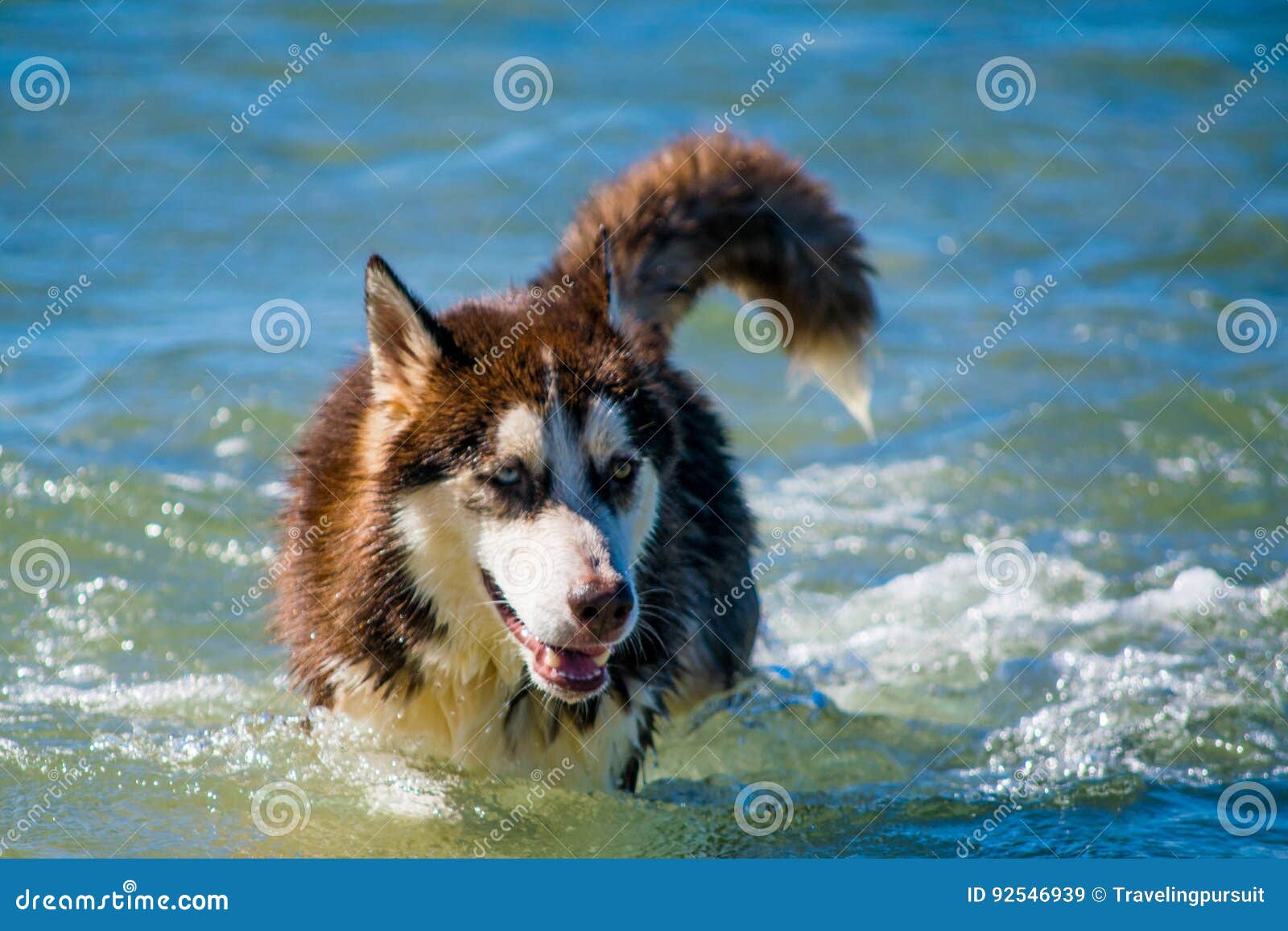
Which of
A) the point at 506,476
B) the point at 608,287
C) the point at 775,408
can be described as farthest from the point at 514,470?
the point at 775,408

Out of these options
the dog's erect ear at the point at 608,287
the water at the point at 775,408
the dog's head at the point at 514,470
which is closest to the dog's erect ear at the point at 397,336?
the dog's head at the point at 514,470

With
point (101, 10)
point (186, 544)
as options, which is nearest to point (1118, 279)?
point (186, 544)

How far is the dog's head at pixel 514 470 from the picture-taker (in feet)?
13.7

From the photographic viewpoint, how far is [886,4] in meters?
17.1

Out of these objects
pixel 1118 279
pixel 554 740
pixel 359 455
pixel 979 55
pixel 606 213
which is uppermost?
pixel 979 55

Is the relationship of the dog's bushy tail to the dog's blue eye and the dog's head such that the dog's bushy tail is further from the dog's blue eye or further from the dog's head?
the dog's blue eye

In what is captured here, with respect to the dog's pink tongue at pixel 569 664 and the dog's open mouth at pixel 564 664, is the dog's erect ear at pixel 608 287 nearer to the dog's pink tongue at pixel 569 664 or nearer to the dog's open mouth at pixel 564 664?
the dog's open mouth at pixel 564 664

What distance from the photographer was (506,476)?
14.1 ft

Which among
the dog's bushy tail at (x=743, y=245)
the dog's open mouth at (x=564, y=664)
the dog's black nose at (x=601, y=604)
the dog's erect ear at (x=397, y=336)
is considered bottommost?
the dog's open mouth at (x=564, y=664)

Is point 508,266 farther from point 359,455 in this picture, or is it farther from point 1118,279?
point 359,455

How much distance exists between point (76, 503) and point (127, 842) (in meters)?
3.14

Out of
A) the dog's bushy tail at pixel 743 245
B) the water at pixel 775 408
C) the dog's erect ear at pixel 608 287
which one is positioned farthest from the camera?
the dog's bushy tail at pixel 743 245

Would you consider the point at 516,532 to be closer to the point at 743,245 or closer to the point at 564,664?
the point at 564,664

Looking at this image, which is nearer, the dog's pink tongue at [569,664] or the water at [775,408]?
the dog's pink tongue at [569,664]
